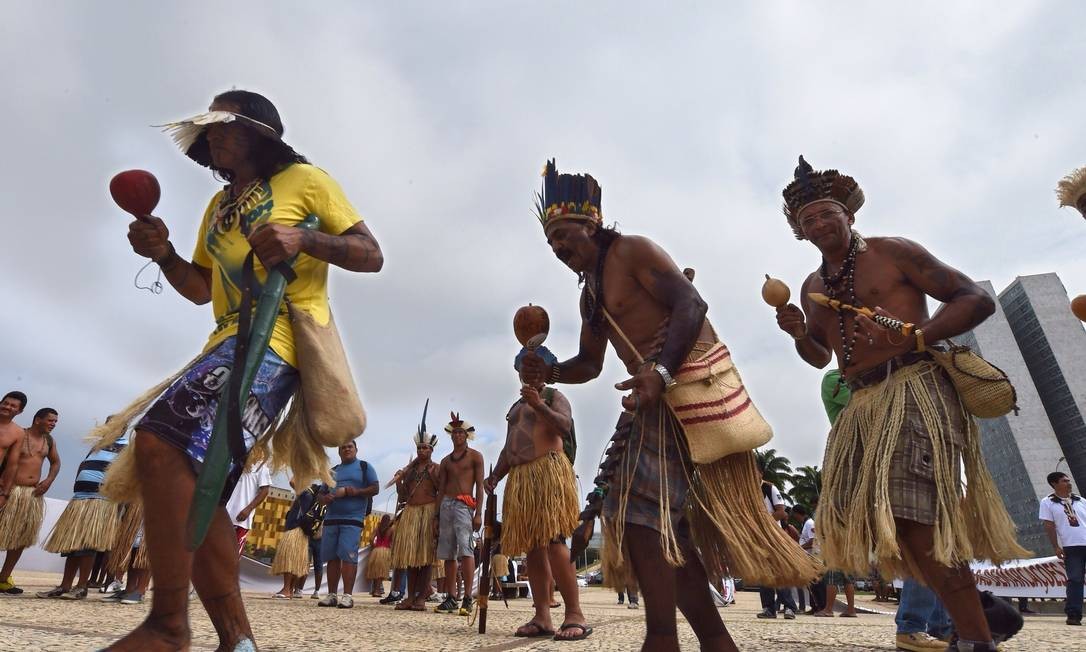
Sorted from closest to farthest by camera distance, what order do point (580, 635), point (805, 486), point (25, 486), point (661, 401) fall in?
point (661, 401), point (580, 635), point (25, 486), point (805, 486)

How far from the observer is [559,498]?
4273 millimetres

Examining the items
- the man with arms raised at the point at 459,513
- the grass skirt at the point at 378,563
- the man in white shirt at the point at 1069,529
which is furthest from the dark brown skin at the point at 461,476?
the man in white shirt at the point at 1069,529

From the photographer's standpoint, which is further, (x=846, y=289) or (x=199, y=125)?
(x=846, y=289)

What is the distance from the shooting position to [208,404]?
1.71 m

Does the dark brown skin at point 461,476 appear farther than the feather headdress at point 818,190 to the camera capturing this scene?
Yes

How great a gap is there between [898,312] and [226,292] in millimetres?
2518

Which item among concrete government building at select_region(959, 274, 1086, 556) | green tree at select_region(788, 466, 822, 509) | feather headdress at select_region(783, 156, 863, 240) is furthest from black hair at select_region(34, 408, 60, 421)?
green tree at select_region(788, 466, 822, 509)

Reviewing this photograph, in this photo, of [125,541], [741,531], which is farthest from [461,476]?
[741,531]

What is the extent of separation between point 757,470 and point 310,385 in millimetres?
1469

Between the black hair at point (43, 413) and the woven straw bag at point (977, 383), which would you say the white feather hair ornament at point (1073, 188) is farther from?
the black hair at point (43, 413)

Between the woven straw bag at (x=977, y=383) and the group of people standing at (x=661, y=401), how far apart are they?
45mm

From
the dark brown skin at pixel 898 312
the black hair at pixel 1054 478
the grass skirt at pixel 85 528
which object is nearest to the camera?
the dark brown skin at pixel 898 312

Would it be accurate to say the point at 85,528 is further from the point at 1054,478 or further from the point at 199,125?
the point at 1054,478

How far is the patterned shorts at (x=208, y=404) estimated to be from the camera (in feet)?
5.41
